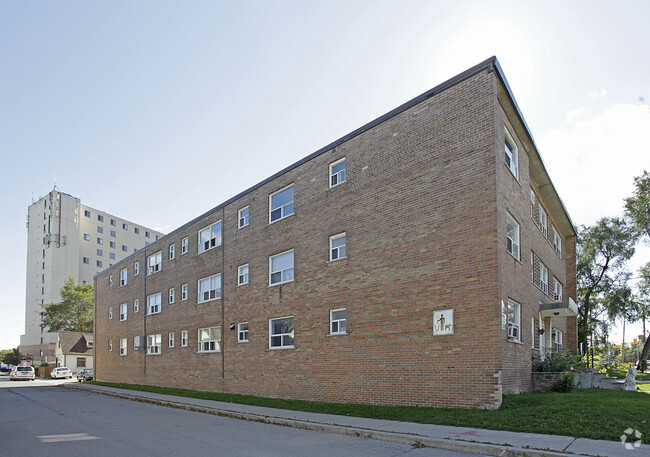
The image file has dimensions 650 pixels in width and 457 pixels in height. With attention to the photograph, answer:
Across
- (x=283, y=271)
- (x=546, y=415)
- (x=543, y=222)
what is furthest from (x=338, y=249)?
Result: (x=543, y=222)

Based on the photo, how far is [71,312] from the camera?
7194 cm

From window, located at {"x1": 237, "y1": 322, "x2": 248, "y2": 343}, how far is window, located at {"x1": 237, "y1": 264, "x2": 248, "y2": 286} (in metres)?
1.87

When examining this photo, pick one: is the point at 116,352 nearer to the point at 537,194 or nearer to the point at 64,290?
the point at 537,194

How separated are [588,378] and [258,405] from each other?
11.5 metres

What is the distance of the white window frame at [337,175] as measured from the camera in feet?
56.7

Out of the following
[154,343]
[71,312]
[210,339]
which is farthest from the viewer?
[71,312]

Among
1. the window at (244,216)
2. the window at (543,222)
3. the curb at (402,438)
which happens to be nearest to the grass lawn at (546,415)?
the curb at (402,438)

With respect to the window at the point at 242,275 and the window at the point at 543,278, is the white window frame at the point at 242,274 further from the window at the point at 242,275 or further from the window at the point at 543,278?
the window at the point at 543,278

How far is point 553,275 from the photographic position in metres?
23.4

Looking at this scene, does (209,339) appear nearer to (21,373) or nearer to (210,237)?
(210,237)

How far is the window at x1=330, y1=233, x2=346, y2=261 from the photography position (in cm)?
1678

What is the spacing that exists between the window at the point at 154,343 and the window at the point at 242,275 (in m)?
10.00

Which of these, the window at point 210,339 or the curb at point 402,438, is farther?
the window at point 210,339

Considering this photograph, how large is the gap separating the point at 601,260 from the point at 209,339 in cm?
3260
